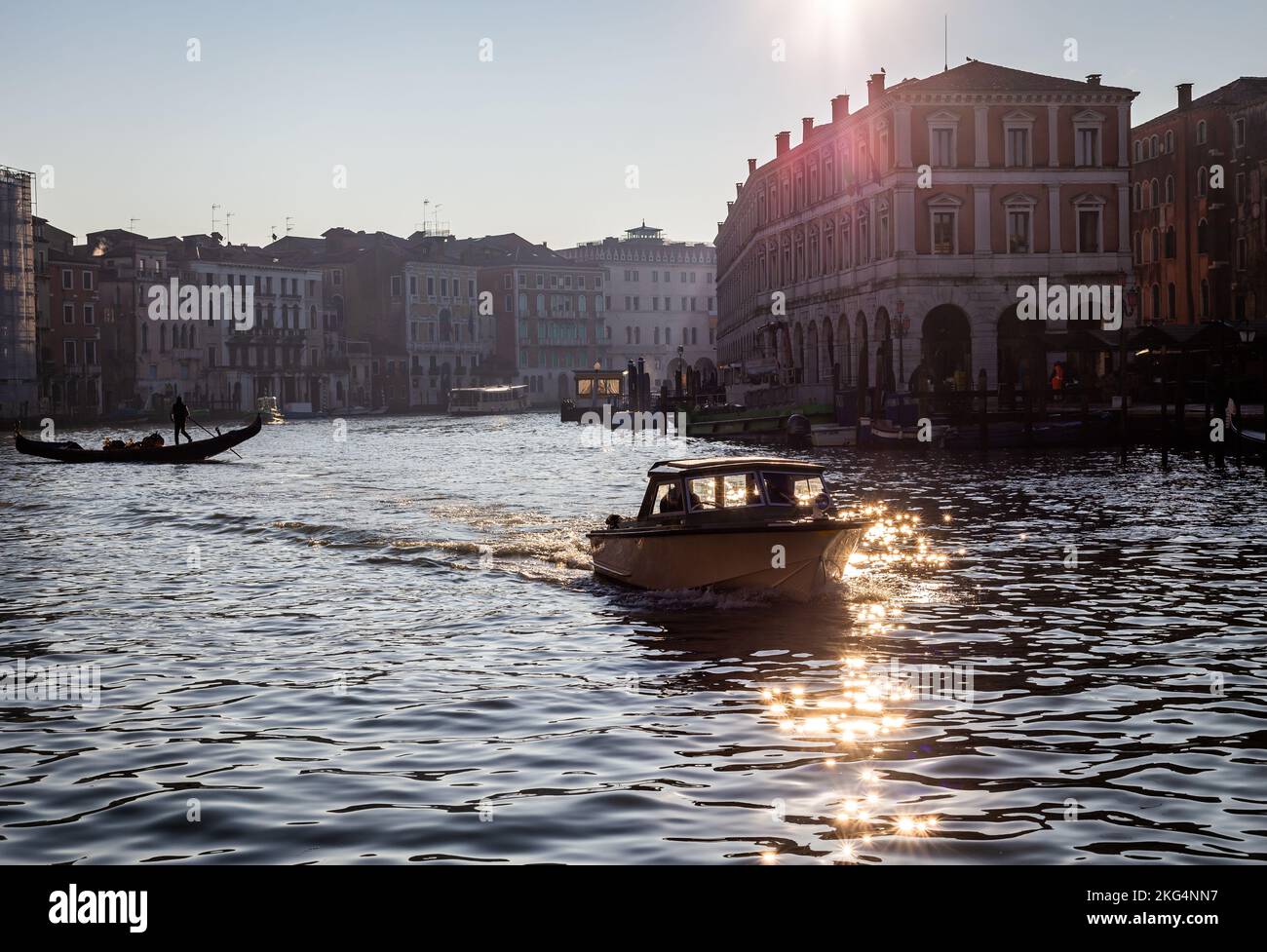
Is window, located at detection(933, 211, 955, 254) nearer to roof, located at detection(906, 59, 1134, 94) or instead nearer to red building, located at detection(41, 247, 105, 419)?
roof, located at detection(906, 59, 1134, 94)

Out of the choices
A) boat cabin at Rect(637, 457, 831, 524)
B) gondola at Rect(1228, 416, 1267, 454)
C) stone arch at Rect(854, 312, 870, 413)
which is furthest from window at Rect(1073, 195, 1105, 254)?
boat cabin at Rect(637, 457, 831, 524)

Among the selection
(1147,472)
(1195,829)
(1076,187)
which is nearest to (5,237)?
(1076,187)

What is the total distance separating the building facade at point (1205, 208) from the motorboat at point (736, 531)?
55829 millimetres

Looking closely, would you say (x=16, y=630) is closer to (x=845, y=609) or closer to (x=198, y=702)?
(x=198, y=702)

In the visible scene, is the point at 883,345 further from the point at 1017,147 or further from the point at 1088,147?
the point at 1088,147

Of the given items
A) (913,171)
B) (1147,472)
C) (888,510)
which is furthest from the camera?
(913,171)

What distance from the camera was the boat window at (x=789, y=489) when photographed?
1683 cm

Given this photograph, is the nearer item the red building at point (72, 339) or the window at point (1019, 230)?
the window at point (1019, 230)

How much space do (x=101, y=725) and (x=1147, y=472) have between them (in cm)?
2996

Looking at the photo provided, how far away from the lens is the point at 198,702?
11328mm

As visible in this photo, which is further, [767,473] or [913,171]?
[913,171]

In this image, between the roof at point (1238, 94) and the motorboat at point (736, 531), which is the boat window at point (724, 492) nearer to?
the motorboat at point (736, 531)

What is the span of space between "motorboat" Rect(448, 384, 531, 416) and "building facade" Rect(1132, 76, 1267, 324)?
5652cm

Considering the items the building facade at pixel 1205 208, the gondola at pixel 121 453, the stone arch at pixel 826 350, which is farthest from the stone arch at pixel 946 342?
the gondola at pixel 121 453
